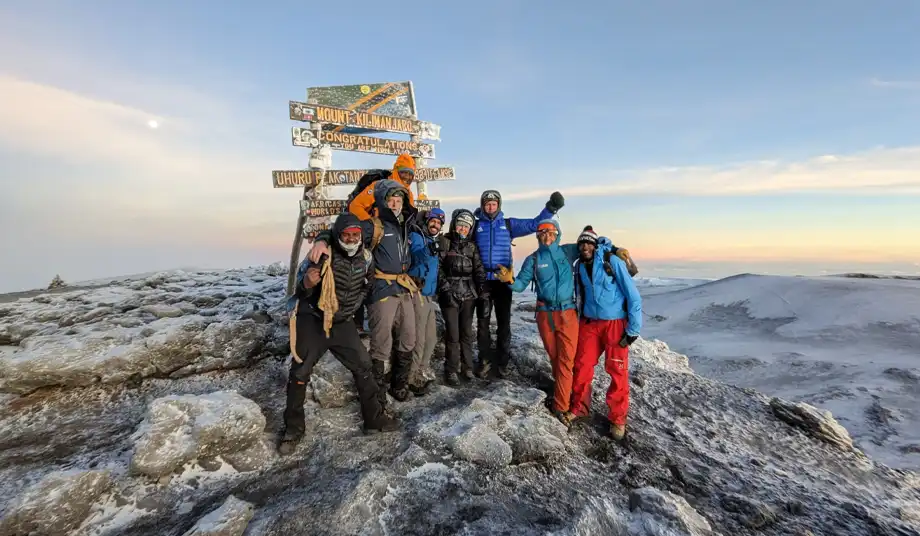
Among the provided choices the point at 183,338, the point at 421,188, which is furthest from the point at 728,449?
the point at 183,338

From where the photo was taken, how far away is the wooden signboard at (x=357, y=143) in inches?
328

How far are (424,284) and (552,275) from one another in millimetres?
1929

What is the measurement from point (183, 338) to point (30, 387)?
70.6 inches

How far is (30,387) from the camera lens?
18.2 ft

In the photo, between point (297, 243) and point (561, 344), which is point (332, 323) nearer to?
point (561, 344)

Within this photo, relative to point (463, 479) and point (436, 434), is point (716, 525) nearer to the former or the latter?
point (463, 479)

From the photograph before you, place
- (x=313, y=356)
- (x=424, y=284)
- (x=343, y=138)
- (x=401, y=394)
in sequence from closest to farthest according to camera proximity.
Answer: (x=313, y=356) → (x=401, y=394) → (x=424, y=284) → (x=343, y=138)

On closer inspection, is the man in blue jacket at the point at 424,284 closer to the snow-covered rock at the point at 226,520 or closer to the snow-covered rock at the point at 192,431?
the snow-covered rock at the point at 192,431

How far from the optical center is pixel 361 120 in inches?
359

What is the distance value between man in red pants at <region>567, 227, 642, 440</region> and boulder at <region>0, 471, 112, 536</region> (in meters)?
5.54

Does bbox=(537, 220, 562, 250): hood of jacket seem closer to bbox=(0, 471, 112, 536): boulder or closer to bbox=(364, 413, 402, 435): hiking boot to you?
bbox=(364, 413, 402, 435): hiking boot

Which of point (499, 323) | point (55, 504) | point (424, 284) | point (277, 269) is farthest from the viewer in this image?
point (277, 269)

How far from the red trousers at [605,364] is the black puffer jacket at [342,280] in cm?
329

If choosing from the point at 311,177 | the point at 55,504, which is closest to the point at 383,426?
the point at 55,504
